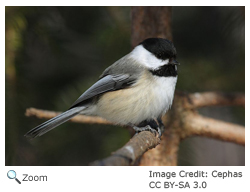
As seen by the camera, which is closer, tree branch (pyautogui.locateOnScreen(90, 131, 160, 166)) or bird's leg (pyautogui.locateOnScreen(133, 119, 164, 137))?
tree branch (pyautogui.locateOnScreen(90, 131, 160, 166))

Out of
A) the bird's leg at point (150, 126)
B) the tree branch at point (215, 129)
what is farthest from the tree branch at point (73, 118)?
the tree branch at point (215, 129)

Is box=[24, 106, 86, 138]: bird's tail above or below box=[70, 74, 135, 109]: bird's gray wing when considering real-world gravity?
below

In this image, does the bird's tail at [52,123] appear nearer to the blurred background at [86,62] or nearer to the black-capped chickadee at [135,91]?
the black-capped chickadee at [135,91]

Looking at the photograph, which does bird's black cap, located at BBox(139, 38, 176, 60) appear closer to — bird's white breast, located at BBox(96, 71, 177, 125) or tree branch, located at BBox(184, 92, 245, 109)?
bird's white breast, located at BBox(96, 71, 177, 125)

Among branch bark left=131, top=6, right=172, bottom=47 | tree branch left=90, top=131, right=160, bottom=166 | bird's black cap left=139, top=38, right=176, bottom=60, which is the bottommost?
tree branch left=90, top=131, right=160, bottom=166

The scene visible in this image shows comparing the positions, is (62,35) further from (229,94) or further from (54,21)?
(229,94)

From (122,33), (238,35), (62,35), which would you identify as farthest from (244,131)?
(62,35)
